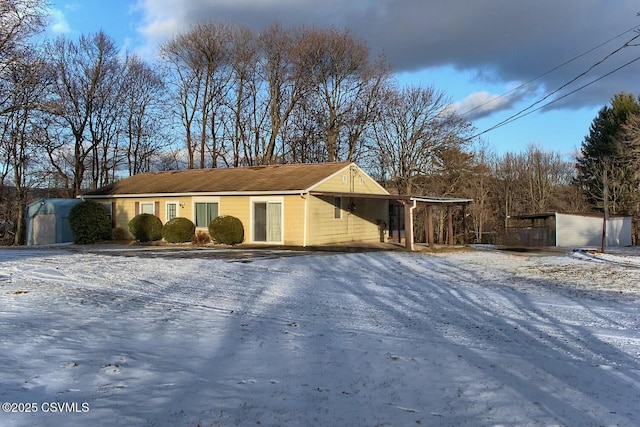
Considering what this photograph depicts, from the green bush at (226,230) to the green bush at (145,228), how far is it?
3.31m

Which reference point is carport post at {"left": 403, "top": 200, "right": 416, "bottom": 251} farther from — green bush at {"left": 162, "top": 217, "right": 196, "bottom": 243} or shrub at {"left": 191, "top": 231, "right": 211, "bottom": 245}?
green bush at {"left": 162, "top": 217, "right": 196, "bottom": 243}

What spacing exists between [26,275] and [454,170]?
33.5 m

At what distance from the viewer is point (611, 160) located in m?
40.5

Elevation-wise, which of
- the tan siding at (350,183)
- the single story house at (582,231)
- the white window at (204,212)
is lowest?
the single story house at (582,231)

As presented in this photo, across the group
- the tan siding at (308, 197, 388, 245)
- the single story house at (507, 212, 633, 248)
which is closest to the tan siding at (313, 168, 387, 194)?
the tan siding at (308, 197, 388, 245)

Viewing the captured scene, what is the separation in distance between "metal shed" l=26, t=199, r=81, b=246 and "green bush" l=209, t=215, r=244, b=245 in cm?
896

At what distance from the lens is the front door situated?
69.8 ft

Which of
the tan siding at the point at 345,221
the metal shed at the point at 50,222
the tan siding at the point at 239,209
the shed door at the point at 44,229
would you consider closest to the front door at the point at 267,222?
the tan siding at the point at 239,209

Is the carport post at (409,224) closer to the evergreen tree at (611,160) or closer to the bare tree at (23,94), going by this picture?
the bare tree at (23,94)

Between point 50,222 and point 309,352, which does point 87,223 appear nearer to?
point 50,222

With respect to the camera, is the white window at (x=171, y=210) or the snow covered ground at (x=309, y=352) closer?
the snow covered ground at (x=309, y=352)

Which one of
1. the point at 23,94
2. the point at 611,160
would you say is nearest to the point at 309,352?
the point at 23,94

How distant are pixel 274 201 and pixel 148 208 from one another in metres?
7.15

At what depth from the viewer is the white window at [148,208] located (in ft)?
80.0
